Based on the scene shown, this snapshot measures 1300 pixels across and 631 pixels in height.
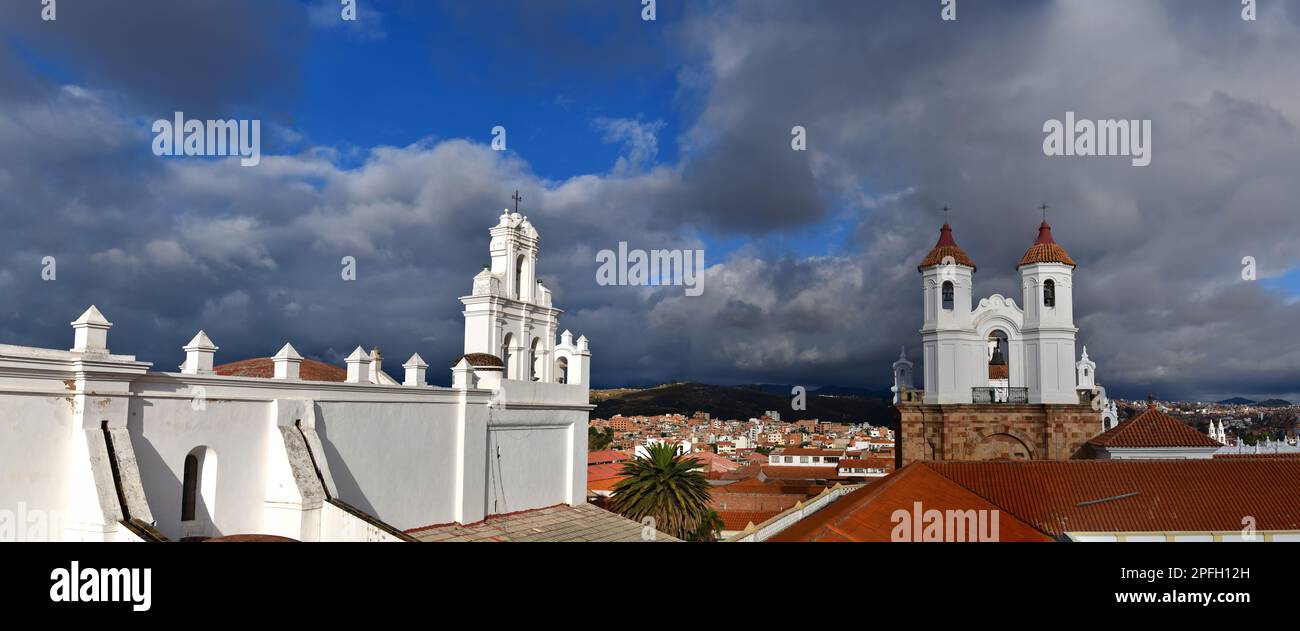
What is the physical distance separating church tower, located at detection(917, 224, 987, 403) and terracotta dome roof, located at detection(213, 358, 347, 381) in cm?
2339

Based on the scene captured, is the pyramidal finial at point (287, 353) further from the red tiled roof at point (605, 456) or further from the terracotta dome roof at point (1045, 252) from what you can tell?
the red tiled roof at point (605, 456)

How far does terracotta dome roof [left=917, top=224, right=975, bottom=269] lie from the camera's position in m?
35.0

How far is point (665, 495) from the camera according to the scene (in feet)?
92.1

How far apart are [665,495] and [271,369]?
13.4m

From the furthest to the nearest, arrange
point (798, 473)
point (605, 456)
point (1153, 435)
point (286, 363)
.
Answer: point (605, 456)
point (798, 473)
point (1153, 435)
point (286, 363)

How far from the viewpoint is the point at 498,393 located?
21.8m

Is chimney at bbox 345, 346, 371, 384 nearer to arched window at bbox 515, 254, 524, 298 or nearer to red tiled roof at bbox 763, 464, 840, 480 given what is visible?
arched window at bbox 515, 254, 524, 298

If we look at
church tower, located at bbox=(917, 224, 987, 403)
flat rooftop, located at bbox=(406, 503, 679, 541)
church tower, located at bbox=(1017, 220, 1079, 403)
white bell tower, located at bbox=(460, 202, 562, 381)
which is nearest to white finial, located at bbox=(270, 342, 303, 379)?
flat rooftop, located at bbox=(406, 503, 679, 541)

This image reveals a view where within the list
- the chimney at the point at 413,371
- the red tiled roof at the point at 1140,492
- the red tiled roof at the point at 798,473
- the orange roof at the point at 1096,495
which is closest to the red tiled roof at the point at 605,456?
the red tiled roof at the point at 798,473

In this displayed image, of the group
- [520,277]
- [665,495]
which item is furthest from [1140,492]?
[520,277]

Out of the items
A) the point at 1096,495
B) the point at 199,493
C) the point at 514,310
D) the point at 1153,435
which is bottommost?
the point at 1096,495

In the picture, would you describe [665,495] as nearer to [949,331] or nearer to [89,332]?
[949,331]
